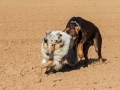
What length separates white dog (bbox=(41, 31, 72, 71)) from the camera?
838 cm

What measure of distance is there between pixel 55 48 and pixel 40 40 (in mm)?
6224

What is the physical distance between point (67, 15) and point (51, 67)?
11707mm

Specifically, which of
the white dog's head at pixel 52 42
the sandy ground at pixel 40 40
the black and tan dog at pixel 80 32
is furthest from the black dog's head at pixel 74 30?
the sandy ground at pixel 40 40

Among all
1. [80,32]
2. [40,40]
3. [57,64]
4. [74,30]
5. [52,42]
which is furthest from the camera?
[40,40]

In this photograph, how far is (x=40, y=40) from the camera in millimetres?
14602

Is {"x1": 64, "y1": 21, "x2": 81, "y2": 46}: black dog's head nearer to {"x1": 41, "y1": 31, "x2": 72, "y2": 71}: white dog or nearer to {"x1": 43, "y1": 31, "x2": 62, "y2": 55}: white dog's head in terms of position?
{"x1": 41, "y1": 31, "x2": 72, "y2": 71}: white dog

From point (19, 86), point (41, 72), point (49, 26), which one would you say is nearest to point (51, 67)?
point (41, 72)

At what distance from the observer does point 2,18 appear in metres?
18.6

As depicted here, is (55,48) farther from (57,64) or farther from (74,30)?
(74,30)

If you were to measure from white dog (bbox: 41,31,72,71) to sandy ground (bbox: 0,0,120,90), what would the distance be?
14.6 inches

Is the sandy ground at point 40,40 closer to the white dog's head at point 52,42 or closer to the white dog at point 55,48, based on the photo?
the white dog at point 55,48

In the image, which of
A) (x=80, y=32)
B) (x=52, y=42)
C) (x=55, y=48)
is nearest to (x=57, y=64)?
(x=55, y=48)

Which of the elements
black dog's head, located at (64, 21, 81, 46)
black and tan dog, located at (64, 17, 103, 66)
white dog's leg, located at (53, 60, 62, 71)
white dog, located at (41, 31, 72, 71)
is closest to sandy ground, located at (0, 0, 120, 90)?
white dog's leg, located at (53, 60, 62, 71)

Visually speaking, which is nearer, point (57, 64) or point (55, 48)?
point (55, 48)
